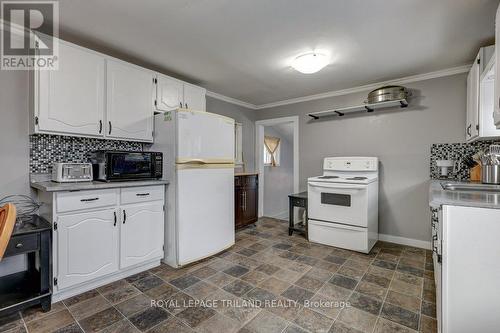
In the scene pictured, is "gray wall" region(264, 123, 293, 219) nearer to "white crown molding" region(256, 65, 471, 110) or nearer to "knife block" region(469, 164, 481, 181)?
"white crown molding" region(256, 65, 471, 110)

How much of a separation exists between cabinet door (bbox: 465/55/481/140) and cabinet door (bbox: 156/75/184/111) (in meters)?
3.17

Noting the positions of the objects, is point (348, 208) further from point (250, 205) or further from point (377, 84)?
point (377, 84)

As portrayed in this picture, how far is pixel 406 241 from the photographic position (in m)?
3.26

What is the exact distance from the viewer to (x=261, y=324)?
1.68 meters

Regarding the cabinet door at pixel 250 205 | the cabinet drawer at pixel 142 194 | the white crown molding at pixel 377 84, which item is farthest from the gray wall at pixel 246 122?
the cabinet drawer at pixel 142 194

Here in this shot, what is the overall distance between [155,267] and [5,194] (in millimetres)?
1472

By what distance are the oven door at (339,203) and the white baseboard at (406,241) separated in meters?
0.79

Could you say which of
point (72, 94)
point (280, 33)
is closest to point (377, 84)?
point (280, 33)

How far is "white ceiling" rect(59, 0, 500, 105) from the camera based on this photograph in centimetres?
177

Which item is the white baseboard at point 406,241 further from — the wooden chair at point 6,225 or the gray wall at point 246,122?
the wooden chair at point 6,225

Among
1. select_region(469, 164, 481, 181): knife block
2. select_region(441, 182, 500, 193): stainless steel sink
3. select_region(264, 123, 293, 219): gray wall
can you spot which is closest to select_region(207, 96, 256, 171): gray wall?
select_region(264, 123, 293, 219): gray wall

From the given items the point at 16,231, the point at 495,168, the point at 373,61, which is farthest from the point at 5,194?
the point at 495,168

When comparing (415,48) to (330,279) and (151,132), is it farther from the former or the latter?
(151,132)

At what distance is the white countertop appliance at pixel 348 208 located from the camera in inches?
116
